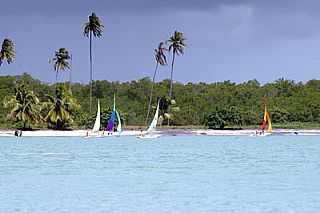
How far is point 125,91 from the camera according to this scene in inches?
4683

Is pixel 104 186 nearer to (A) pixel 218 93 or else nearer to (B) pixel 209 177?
(B) pixel 209 177

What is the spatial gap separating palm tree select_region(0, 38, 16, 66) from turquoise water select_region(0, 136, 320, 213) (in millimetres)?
44107

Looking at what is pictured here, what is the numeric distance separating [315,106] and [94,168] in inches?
2730

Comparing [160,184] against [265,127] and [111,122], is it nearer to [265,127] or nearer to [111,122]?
[111,122]

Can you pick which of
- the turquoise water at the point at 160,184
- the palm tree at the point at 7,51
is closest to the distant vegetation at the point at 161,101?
the palm tree at the point at 7,51

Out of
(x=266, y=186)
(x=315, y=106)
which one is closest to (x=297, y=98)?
(x=315, y=106)

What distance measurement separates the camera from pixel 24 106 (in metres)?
80.1

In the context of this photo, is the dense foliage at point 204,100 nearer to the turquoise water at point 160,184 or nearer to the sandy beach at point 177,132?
the sandy beach at point 177,132

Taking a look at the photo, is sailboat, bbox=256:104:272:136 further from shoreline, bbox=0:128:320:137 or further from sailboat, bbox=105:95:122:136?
sailboat, bbox=105:95:122:136

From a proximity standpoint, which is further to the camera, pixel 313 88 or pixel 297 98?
pixel 313 88

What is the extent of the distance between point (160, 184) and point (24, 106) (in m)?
53.9

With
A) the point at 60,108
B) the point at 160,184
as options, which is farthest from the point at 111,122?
the point at 160,184

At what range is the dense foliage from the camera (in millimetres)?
93812

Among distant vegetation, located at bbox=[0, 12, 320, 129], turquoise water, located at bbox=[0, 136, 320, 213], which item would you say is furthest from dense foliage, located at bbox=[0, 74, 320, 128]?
turquoise water, located at bbox=[0, 136, 320, 213]
